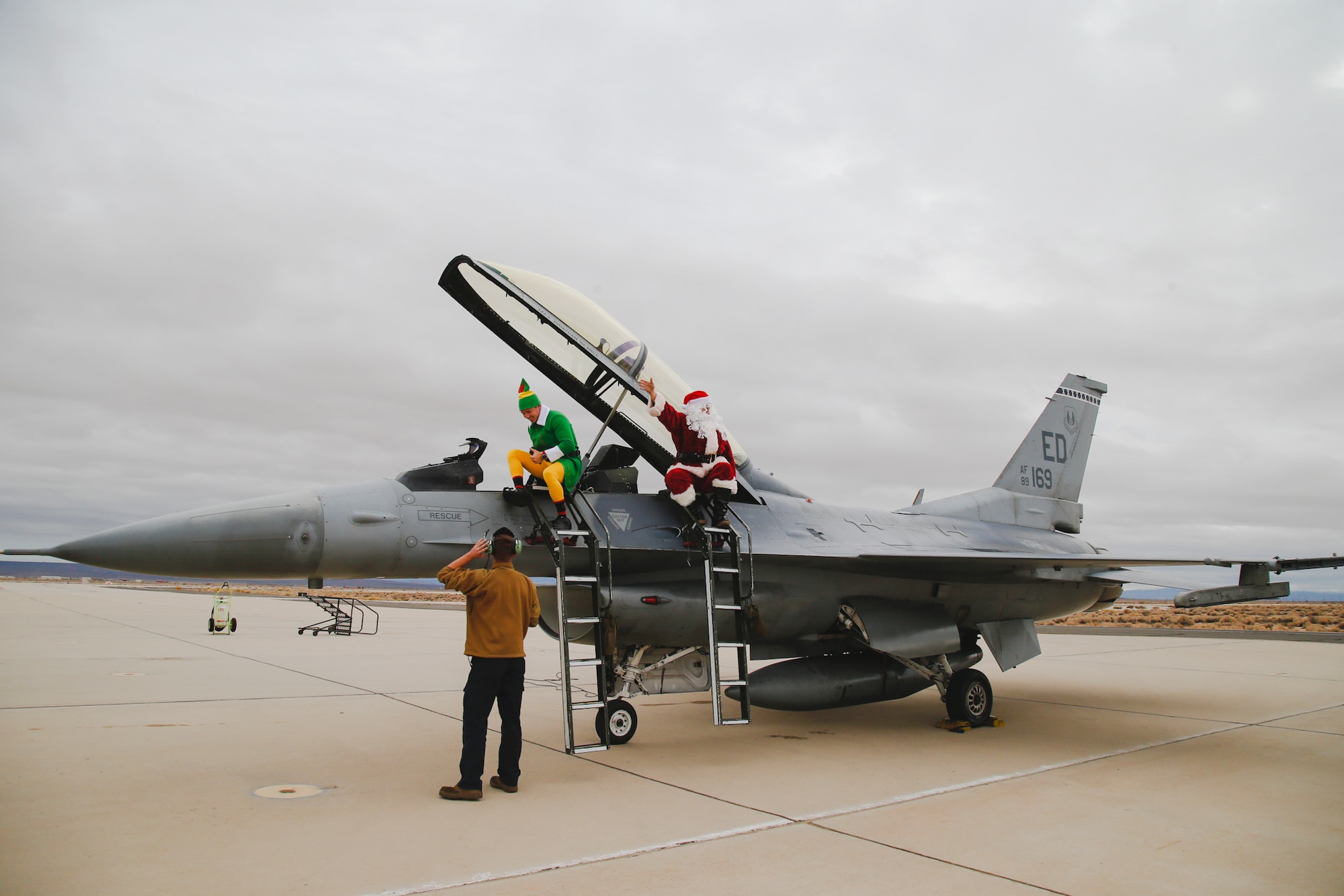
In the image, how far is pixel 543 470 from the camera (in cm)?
638

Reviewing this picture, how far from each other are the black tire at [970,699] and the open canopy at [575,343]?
388 centimetres

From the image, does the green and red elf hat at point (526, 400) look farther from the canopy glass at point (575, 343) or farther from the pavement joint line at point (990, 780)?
the pavement joint line at point (990, 780)

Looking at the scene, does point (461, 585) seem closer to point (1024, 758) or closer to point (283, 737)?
point (283, 737)

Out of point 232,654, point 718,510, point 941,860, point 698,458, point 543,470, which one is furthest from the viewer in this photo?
point 232,654

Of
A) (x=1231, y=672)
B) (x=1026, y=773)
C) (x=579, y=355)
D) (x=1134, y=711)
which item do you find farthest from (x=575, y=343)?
(x=1231, y=672)

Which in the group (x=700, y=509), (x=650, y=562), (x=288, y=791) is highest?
(x=700, y=509)

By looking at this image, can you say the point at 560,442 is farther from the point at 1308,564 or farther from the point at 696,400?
the point at 1308,564

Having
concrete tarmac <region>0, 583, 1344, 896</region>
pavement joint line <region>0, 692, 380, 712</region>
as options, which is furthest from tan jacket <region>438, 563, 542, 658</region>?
pavement joint line <region>0, 692, 380, 712</region>

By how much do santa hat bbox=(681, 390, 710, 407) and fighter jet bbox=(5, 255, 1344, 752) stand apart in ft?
0.54

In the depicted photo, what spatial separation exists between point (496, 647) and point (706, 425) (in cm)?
279

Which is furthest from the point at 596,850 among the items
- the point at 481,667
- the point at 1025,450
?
the point at 1025,450

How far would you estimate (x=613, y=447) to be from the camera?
7.46 metres

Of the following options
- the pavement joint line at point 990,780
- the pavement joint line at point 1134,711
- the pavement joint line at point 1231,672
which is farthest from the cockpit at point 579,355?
the pavement joint line at point 1231,672

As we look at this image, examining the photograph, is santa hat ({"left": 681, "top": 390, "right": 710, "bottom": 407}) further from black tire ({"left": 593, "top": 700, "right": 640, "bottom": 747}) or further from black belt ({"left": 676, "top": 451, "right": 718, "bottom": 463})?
black tire ({"left": 593, "top": 700, "right": 640, "bottom": 747})
